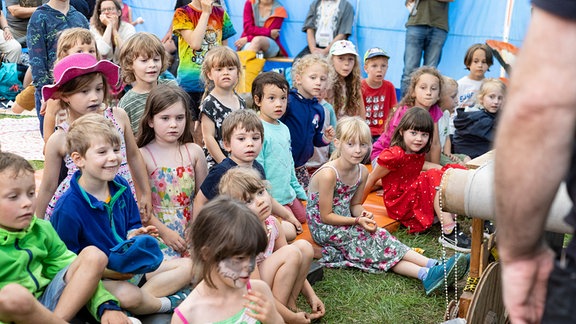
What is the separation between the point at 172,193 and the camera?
400cm

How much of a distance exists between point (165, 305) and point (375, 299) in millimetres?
1212

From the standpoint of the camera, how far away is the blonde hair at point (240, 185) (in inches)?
132

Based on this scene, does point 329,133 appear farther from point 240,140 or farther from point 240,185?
point 240,185

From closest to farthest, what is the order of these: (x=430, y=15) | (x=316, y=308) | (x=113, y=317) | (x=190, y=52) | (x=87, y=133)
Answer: (x=113, y=317)
(x=87, y=133)
(x=316, y=308)
(x=190, y=52)
(x=430, y=15)

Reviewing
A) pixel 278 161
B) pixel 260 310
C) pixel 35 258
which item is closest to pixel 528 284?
pixel 260 310

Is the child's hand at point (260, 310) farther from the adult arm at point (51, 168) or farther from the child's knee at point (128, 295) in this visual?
the adult arm at point (51, 168)

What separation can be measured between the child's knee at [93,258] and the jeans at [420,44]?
578 cm

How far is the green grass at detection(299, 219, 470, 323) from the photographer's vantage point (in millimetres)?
3742

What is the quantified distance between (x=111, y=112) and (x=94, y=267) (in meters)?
1.32

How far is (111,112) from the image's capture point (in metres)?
3.95

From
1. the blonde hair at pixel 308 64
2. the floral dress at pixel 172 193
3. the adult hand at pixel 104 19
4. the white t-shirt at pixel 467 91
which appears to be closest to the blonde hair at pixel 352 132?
the floral dress at pixel 172 193

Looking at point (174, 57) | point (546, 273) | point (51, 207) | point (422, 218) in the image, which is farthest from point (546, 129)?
point (174, 57)

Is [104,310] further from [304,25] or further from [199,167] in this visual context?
[304,25]

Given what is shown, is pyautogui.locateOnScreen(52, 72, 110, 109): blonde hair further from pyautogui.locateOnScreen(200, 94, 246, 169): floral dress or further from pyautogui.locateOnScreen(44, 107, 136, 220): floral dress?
pyautogui.locateOnScreen(200, 94, 246, 169): floral dress
